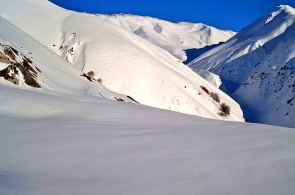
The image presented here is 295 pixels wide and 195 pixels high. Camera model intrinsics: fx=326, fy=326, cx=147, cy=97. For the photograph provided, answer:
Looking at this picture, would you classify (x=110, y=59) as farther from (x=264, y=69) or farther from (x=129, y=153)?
(x=264, y=69)

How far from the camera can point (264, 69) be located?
6712 cm

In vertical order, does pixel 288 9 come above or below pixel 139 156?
above

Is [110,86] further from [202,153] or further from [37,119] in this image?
[202,153]

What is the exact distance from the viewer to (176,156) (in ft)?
15.4

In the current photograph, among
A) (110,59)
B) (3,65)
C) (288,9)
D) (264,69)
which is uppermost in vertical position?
(288,9)

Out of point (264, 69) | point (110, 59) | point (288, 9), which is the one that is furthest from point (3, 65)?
point (288, 9)

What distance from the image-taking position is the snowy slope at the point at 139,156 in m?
3.68

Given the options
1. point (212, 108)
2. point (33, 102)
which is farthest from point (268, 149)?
point (212, 108)

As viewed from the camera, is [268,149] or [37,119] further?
[37,119]

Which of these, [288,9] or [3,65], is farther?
[288,9]

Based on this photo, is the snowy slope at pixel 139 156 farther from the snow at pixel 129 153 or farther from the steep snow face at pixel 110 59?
the steep snow face at pixel 110 59

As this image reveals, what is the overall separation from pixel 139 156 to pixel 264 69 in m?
67.3

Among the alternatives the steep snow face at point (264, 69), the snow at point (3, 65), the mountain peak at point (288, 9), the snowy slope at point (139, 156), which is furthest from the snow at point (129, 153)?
the mountain peak at point (288, 9)

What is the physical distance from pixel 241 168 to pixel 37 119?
4684 mm
